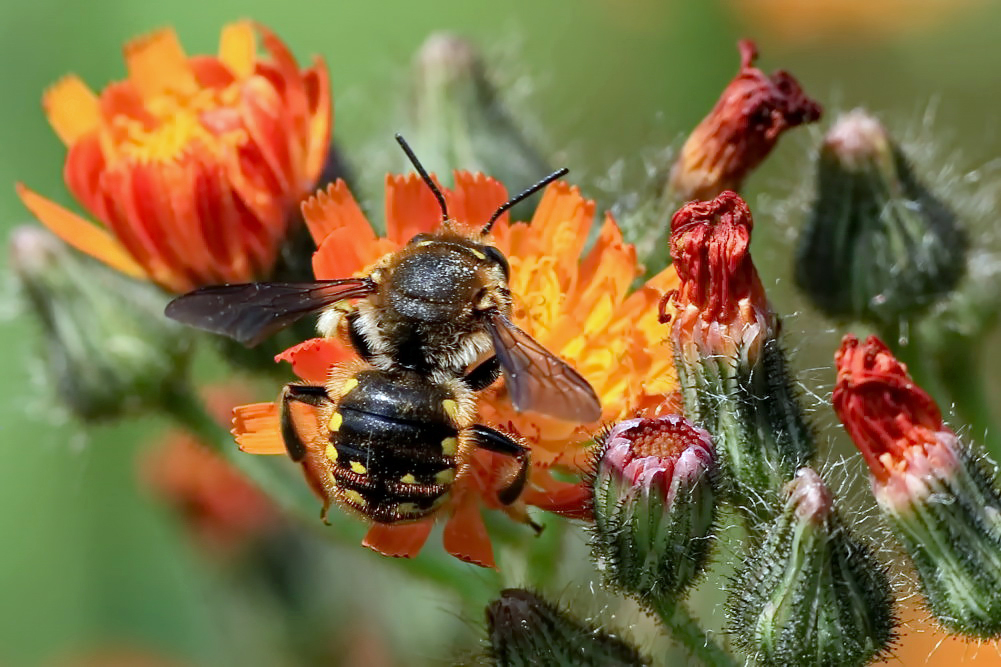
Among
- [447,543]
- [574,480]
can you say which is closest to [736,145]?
[574,480]

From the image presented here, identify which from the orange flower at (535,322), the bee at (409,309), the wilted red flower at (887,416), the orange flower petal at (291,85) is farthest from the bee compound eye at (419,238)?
the wilted red flower at (887,416)

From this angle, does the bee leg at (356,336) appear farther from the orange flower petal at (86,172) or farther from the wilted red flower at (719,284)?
the orange flower petal at (86,172)

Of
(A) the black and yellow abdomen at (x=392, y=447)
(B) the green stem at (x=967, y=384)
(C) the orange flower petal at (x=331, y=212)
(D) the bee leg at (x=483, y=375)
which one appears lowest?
(B) the green stem at (x=967, y=384)

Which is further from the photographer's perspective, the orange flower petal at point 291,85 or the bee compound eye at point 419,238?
the orange flower petal at point 291,85

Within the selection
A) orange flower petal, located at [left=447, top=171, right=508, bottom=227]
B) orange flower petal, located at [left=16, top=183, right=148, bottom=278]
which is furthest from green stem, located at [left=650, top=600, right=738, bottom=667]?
orange flower petal, located at [left=16, top=183, right=148, bottom=278]

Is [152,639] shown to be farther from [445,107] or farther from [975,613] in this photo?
[975,613]

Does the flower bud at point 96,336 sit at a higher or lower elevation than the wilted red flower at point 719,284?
higher
